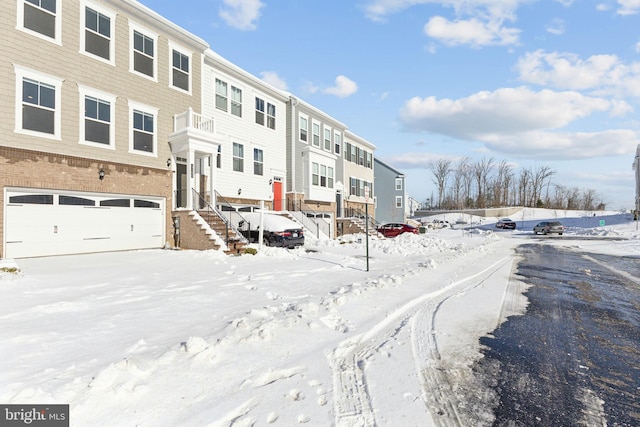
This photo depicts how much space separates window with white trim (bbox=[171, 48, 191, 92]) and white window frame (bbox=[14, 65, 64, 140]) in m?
4.91

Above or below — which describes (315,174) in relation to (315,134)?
below

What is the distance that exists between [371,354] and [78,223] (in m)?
12.6

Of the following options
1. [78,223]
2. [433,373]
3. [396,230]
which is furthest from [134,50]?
[396,230]

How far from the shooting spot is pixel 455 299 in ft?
23.2

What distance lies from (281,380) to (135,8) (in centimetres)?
1644

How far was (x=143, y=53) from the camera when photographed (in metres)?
14.7

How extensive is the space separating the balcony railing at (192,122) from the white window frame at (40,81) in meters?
4.55

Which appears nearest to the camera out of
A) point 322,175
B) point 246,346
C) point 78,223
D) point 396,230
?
point 246,346

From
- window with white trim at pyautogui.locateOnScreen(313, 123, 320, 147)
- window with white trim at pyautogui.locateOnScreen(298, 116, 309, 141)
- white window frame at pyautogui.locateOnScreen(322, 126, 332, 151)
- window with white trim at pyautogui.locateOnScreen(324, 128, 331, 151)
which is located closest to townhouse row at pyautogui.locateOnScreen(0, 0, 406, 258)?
window with white trim at pyautogui.locateOnScreen(298, 116, 309, 141)

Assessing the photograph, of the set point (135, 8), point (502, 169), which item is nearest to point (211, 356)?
point (135, 8)

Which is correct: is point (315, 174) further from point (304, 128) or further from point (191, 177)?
point (191, 177)

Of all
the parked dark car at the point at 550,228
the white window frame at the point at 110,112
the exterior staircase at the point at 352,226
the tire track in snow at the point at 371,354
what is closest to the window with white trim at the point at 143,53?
the white window frame at the point at 110,112

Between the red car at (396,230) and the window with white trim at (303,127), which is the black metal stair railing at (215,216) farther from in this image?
the red car at (396,230)

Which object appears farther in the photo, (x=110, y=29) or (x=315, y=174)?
(x=315, y=174)
